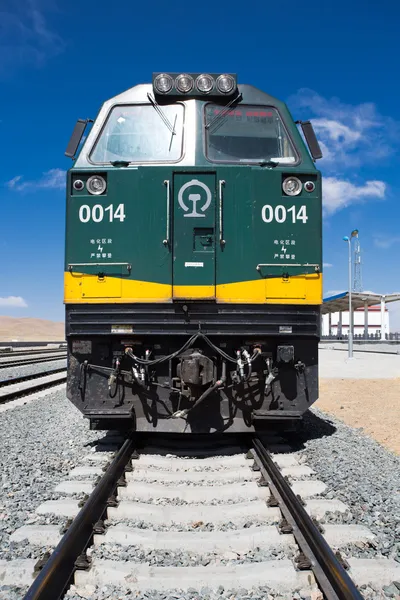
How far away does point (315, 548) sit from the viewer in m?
3.18

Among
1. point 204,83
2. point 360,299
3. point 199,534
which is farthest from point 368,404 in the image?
point 360,299

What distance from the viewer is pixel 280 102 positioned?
237 inches

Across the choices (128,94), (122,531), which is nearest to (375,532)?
(122,531)

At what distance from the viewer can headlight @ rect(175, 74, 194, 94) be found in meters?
5.81

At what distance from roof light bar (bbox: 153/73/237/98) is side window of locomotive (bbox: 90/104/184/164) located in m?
0.17

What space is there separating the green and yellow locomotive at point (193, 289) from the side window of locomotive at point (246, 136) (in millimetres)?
80

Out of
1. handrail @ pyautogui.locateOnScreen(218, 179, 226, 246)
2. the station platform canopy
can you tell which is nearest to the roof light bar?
handrail @ pyautogui.locateOnScreen(218, 179, 226, 246)

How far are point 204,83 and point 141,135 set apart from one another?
0.90 meters

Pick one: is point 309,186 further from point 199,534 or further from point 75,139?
point 199,534

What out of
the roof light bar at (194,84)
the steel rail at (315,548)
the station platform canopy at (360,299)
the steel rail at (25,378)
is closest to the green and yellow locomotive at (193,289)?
the roof light bar at (194,84)

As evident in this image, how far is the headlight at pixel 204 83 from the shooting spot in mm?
5797

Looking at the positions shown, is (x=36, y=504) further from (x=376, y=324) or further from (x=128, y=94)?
(x=376, y=324)

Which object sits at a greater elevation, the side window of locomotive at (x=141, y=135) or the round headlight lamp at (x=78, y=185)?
the side window of locomotive at (x=141, y=135)

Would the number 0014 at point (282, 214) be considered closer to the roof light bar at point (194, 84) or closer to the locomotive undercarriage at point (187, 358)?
the locomotive undercarriage at point (187, 358)
